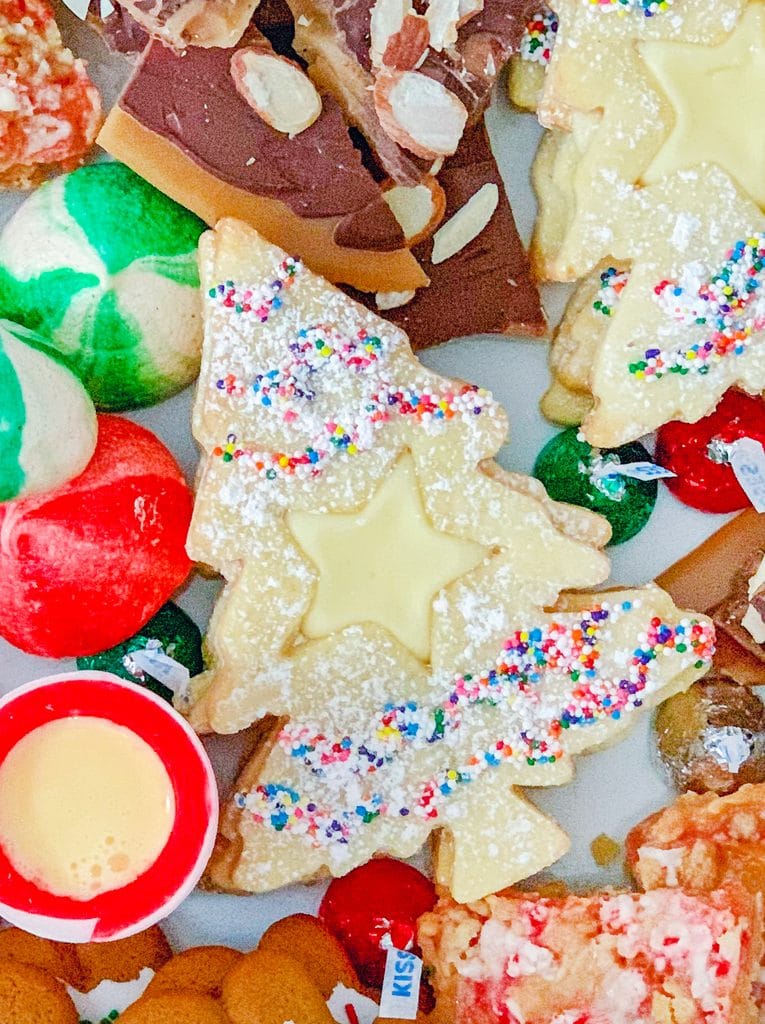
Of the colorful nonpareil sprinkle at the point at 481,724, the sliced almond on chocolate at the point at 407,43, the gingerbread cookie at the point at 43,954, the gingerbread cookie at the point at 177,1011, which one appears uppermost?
the sliced almond on chocolate at the point at 407,43

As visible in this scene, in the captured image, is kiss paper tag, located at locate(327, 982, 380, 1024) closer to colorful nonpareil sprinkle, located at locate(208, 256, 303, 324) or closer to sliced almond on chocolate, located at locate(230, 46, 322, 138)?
colorful nonpareil sprinkle, located at locate(208, 256, 303, 324)

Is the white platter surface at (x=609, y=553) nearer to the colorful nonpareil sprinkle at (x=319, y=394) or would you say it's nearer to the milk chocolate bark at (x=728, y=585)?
→ the milk chocolate bark at (x=728, y=585)

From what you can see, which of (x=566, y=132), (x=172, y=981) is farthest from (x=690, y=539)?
(x=172, y=981)

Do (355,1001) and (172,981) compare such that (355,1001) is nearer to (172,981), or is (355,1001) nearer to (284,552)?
(172,981)

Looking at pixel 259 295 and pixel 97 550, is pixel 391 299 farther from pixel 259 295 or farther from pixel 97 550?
pixel 97 550

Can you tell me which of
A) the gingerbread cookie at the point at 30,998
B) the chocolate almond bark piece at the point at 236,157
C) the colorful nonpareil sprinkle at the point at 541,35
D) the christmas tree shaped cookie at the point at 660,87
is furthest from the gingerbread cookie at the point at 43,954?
the colorful nonpareil sprinkle at the point at 541,35
